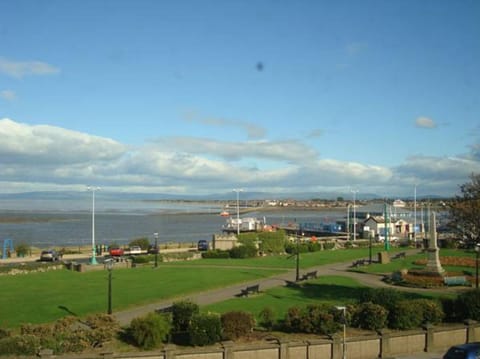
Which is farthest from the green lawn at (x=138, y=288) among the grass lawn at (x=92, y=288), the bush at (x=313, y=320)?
the bush at (x=313, y=320)

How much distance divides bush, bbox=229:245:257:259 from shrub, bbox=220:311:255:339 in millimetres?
32921

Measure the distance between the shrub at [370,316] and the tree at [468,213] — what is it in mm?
22257

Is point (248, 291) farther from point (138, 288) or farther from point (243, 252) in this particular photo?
point (243, 252)

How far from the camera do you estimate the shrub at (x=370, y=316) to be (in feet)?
70.9

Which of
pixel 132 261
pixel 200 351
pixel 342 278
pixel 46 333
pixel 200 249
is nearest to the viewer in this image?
pixel 200 351

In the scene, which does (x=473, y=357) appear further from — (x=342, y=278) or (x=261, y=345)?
(x=342, y=278)

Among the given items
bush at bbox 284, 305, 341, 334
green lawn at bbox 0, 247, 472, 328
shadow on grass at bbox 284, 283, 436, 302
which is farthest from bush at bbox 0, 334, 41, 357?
shadow on grass at bbox 284, 283, 436, 302

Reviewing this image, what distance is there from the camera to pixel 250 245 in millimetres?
54844

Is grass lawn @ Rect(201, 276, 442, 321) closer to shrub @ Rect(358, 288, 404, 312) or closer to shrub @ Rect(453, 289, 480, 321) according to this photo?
shrub @ Rect(358, 288, 404, 312)

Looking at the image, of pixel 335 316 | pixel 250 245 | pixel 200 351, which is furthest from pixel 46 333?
pixel 250 245

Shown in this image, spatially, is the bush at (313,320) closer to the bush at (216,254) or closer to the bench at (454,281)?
the bench at (454,281)

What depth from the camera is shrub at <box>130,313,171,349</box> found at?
63.2 feet

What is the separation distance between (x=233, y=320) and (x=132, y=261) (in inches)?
1154

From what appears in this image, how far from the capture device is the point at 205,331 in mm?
19328
